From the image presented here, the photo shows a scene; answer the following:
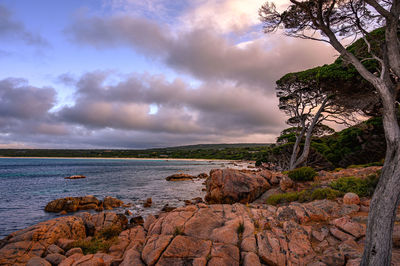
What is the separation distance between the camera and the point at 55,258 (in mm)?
9008

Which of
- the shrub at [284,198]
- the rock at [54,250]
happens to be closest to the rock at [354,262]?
the shrub at [284,198]

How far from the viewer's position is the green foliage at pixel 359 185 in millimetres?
12008

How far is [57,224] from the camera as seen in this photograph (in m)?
11.8

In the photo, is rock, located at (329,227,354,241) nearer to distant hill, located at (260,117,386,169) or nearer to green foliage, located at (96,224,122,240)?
green foliage, located at (96,224,122,240)

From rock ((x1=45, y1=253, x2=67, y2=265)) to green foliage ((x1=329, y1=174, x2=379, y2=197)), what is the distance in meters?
16.2

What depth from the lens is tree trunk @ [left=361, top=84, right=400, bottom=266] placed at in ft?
16.3

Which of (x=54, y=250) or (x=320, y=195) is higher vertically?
(x=320, y=195)

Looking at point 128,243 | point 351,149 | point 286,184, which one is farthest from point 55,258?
point 351,149

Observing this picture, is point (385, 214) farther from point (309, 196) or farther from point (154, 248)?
point (309, 196)

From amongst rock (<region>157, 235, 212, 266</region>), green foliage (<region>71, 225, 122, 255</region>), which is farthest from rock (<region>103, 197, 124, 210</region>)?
rock (<region>157, 235, 212, 266</region>)

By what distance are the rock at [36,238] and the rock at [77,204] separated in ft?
29.7

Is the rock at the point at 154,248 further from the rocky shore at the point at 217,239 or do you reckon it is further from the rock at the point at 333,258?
the rock at the point at 333,258

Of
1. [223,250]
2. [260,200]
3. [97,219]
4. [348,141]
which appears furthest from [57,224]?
[348,141]

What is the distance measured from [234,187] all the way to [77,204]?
1665 cm
